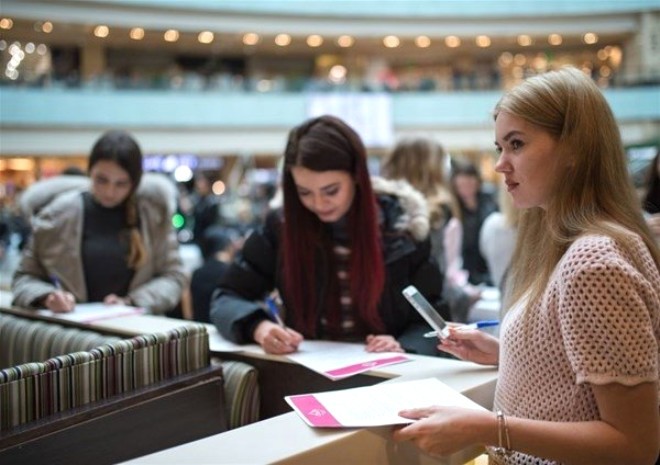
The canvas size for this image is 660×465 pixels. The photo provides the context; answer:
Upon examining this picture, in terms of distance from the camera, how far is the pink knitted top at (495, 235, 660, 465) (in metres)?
1.19

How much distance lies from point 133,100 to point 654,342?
18.0m

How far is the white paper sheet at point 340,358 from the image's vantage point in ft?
6.31

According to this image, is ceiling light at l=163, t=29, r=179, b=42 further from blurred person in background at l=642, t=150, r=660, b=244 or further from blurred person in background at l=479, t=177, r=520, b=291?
blurred person in background at l=642, t=150, r=660, b=244

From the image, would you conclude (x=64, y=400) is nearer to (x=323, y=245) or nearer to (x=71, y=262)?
(x=323, y=245)

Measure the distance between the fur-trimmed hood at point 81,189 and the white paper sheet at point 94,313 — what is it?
1.84 ft

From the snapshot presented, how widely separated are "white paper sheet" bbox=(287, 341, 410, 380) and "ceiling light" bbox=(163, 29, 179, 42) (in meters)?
18.3

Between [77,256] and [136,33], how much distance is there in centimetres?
1789

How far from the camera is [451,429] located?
4.13 ft

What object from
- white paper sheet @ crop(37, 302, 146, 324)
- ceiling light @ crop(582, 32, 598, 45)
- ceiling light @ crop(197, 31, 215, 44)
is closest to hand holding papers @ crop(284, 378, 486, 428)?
white paper sheet @ crop(37, 302, 146, 324)

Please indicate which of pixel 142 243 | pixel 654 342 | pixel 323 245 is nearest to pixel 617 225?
pixel 654 342

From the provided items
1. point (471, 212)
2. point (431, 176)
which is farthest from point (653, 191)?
point (471, 212)

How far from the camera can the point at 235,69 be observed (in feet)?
75.1

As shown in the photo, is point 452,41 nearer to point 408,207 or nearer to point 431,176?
point 431,176

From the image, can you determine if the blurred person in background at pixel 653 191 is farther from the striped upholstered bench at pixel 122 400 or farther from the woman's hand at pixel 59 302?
the woman's hand at pixel 59 302
